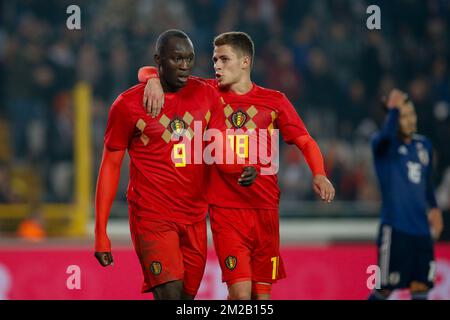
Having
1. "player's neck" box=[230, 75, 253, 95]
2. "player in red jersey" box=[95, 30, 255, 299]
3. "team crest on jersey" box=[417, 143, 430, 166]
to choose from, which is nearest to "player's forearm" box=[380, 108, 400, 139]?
"team crest on jersey" box=[417, 143, 430, 166]

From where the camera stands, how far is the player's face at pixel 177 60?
18.8 feet

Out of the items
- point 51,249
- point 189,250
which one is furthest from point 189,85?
point 51,249

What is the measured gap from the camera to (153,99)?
570cm

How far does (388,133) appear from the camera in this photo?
7.75 meters

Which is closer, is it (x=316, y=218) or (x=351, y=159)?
(x=316, y=218)

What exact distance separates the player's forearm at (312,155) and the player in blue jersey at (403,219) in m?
1.83

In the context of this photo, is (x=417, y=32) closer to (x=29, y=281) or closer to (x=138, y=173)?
(x=29, y=281)

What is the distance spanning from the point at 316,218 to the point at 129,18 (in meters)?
3.65

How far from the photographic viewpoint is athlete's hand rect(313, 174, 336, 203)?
5699 millimetres

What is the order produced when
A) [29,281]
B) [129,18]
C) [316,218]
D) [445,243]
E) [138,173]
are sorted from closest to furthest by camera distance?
[138,173] < [29,281] < [445,243] < [316,218] < [129,18]

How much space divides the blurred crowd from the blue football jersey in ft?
8.01

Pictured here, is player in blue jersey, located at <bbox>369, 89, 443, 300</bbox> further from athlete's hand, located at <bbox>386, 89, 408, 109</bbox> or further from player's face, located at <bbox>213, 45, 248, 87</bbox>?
player's face, located at <bbox>213, 45, 248, 87</bbox>

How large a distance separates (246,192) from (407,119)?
7.22ft

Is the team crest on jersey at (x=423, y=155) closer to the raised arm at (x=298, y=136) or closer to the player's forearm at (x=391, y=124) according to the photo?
the player's forearm at (x=391, y=124)
